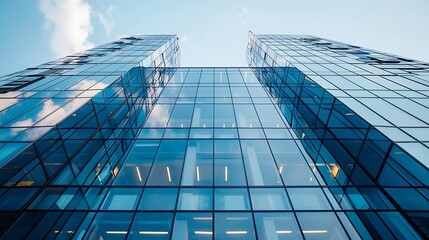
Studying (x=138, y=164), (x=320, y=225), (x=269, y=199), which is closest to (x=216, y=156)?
(x=269, y=199)

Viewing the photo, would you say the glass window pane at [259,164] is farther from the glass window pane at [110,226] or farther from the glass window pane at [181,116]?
the glass window pane at [110,226]

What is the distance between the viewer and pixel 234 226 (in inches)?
338

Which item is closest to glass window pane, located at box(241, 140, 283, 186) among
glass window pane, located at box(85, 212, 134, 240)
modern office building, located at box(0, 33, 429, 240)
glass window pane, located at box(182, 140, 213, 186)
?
modern office building, located at box(0, 33, 429, 240)

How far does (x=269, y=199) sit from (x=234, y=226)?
213 centimetres

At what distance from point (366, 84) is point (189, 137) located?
1302 centimetres

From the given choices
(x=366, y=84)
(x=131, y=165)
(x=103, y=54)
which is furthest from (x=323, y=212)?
(x=103, y=54)

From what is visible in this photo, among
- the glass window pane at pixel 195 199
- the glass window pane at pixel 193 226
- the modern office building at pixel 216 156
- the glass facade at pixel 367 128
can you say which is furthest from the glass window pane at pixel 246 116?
the glass window pane at pixel 193 226

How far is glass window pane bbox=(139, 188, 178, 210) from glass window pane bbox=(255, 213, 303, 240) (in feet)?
12.1

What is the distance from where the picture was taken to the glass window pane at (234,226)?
27.2ft

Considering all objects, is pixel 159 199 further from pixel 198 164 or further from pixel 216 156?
pixel 216 156

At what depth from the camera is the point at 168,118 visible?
16453 millimetres

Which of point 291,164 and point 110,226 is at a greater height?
point 291,164

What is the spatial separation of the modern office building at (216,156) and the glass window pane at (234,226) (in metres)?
0.04

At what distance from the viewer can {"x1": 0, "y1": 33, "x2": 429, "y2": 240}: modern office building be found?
28.8ft
